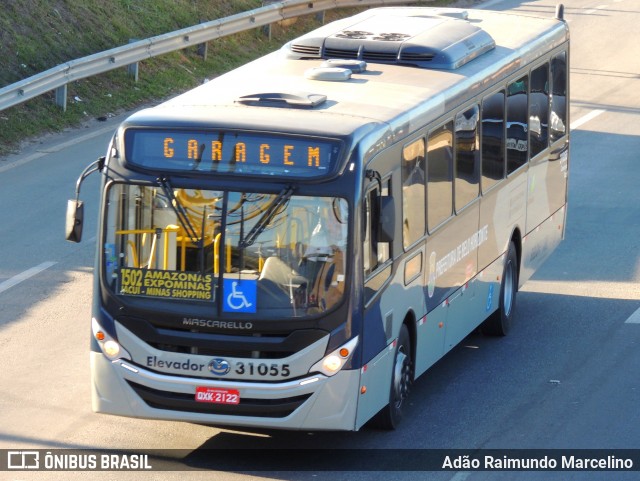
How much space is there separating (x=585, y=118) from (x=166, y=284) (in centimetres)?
1642

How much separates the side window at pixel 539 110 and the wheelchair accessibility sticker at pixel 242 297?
221 inches

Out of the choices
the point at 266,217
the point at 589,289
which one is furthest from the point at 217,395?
the point at 589,289

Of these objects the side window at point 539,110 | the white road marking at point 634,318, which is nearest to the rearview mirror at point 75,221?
the side window at point 539,110

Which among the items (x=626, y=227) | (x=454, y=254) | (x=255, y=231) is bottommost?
(x=626, y=227)

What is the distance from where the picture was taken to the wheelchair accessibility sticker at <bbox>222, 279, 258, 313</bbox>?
9.84m

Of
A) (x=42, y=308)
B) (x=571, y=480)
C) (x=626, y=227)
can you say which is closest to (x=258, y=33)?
(x=626, y=227)

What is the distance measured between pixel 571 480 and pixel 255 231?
2.90m

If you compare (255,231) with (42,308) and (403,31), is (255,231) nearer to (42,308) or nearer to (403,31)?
(403,31)

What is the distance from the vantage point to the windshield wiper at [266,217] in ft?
32.3

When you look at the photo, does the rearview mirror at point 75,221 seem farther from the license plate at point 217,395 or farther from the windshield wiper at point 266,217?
the license plate at point 217,395

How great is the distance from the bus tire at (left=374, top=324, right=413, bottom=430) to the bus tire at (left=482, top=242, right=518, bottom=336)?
2796 mm

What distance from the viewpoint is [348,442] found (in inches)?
430

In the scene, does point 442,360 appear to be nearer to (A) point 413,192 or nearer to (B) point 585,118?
(A) point 413,192

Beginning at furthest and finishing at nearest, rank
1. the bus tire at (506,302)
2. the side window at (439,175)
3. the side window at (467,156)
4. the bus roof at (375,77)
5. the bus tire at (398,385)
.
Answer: the bus tire at (506,302), the side window at (467,156), the side window at (439,175), the bus tire at (398,385), the bus roof at (375,77)
